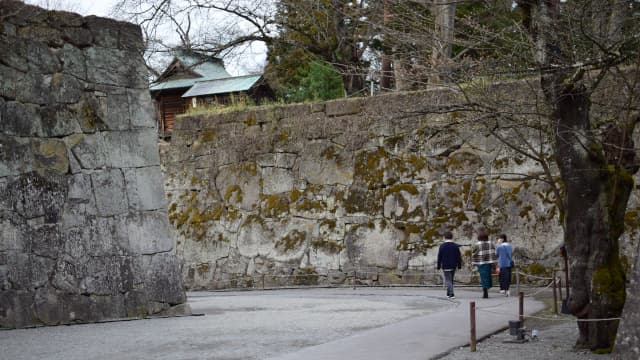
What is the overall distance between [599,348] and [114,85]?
27.3 feet

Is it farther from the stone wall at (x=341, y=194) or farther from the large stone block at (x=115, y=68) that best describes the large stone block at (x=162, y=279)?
the stone wall at (x=341, y=194)

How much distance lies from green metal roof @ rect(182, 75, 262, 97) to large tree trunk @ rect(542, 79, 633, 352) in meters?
24.2

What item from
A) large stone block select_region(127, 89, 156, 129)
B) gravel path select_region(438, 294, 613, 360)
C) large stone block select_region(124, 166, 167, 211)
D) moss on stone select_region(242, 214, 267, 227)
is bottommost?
gravel path select_region(438, 294, 613, 360)

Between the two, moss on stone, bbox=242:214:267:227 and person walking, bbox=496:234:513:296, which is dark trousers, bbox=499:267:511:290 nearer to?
person walking, bbox=496:234:513:296

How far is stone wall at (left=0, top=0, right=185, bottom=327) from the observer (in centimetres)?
1222

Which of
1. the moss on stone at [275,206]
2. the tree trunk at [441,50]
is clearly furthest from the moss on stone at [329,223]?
the tree trunk at [441,50]

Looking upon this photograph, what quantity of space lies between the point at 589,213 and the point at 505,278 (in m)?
8.34

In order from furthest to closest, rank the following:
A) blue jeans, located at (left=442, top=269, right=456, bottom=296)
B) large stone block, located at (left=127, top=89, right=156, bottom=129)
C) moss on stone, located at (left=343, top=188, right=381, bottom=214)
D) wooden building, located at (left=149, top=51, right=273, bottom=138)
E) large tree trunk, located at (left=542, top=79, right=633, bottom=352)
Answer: wooden building, located at (left=149, top=51, right=273, bottom=138) < moss on stone, located at (left=343, top=188, right=381, bottom=214) < blue jeans, located at (left=442, top=269, right=456, bottom=296) < large stone block, located at (left=127, top=89, right=156, bottom=129) < large tree trunk, located at (left=542, top=79, right=633, bottom=352)

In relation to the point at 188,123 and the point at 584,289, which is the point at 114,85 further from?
the point at 188,123

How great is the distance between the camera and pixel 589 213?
32.0ft

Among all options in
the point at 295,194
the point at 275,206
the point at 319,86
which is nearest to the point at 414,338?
the point at 295,194

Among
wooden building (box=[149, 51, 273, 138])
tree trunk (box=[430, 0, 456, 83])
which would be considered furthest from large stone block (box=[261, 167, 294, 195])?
tree trunk (box=[430, 0, 456, 83])

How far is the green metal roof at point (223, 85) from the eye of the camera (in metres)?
34.0

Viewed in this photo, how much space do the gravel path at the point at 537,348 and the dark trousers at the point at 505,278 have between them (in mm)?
5432
